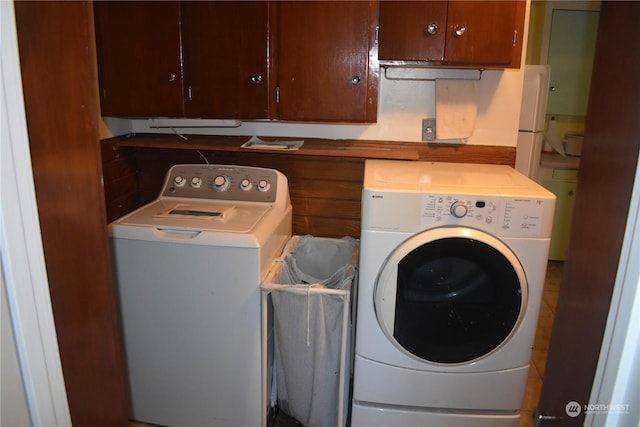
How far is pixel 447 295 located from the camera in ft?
5.27

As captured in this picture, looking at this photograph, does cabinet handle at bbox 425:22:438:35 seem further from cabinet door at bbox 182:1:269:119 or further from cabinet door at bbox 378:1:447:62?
cabinet door at bbox 182:1:269:119

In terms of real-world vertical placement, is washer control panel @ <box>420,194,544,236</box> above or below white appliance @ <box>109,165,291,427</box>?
above

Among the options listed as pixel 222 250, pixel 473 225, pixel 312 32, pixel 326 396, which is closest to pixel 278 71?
pixel 312 32

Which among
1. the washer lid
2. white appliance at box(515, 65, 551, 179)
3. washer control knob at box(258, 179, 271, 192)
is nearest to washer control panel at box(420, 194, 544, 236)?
the washer lid

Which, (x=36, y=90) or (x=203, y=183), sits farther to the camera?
(x=203, y=183)

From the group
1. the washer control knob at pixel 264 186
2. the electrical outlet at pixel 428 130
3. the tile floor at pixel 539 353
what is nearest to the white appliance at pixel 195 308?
the washer control knob at pixel 264 186

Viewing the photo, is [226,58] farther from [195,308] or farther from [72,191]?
[72,191]

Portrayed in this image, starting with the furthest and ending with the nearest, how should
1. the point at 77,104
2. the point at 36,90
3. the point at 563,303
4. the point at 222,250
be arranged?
the point at 222,250 → the point at 563,303 → the point at 77,104 → the point at 36,90

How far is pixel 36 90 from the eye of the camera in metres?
0.77

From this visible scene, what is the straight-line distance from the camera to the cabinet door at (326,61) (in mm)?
1798

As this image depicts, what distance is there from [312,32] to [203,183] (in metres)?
0.81

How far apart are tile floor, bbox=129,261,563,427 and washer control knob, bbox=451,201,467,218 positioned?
1.08 metres

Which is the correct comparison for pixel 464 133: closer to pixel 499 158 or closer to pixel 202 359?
pixel 499 158

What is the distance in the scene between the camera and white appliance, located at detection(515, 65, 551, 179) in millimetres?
3061
